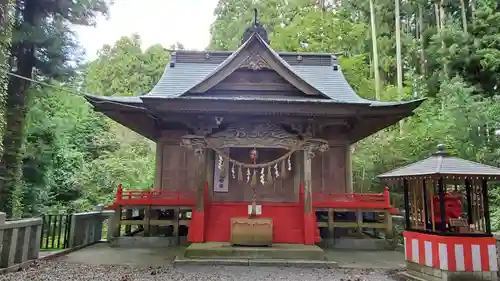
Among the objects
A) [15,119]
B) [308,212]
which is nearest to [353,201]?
[308,212]

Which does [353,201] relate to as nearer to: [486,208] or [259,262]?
[259,262]

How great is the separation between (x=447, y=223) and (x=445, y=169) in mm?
895

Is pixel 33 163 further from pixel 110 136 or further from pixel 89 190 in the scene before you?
pixel 110 136

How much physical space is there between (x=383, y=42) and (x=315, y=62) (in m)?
11.9

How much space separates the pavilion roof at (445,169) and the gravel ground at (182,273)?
6.07ft

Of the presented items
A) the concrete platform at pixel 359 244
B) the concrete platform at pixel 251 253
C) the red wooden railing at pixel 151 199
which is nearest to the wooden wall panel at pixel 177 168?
the red wooden railing at pixel 151 199

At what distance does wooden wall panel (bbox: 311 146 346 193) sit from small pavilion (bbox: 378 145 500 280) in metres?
4.25

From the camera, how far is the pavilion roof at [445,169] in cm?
540

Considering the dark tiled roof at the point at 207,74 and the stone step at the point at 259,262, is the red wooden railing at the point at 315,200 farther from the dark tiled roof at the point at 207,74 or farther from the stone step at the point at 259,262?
the dark tiled roof at the point at 207,74

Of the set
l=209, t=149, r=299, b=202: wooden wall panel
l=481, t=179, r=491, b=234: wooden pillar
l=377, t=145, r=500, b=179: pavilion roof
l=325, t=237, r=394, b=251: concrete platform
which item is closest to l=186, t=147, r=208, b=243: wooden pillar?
l=209, t=149, r=299, b=202: wooden wall panel

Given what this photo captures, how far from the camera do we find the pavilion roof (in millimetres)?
5400

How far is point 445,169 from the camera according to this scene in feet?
18.0

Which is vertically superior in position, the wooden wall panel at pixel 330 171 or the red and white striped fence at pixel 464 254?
the wooden wall panel at pixel 330 171

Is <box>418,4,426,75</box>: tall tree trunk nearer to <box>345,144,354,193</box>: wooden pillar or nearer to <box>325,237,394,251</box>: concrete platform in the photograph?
<box>345,144,354,193</box>: wooden pillar
